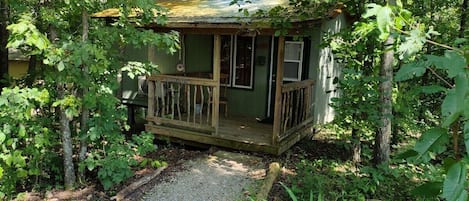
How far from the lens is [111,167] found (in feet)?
15.7

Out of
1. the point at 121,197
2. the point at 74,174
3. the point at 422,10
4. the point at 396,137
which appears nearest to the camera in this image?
the point at 121,197

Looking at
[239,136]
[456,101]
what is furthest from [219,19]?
[456,101]

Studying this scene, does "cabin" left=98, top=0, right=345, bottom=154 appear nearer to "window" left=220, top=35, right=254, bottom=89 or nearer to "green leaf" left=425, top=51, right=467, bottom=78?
"window" left=220, top=35, right=254, bottom=89

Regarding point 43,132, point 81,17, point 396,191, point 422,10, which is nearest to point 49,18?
point 81,17

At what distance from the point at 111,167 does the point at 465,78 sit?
4325 mm

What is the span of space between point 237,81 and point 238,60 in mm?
483

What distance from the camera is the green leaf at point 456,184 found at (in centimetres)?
128

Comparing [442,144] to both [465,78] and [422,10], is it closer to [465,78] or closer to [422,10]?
[465,78]

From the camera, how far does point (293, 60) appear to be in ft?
26.3

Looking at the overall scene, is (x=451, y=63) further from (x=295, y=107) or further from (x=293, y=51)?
(x=293, y=51)

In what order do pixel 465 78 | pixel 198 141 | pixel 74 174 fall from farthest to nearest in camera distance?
pixel 198 141, pixel 74 174, pixel 465 78

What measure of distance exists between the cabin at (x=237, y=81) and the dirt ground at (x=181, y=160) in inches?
8.2

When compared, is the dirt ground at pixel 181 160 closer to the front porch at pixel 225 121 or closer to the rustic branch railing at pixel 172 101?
the front porch at pixel 225 121

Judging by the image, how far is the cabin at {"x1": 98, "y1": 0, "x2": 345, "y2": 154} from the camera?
245 inches
